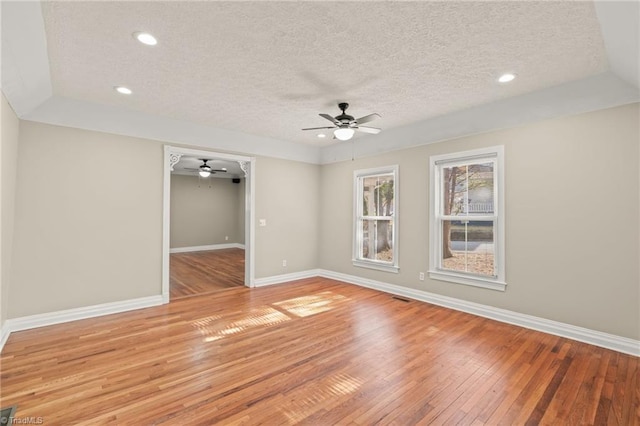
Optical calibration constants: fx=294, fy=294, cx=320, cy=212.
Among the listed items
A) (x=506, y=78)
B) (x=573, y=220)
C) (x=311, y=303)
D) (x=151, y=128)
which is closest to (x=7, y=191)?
(x=151, y=128)

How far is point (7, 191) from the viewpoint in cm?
300

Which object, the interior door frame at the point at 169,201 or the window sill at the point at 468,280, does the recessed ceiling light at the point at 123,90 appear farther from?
the window sill at the point at 468,280

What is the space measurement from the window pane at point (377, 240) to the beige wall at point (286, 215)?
4.02 ft

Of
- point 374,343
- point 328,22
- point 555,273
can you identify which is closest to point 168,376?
point 374,343

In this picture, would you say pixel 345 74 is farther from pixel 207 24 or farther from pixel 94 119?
pixel 94 119

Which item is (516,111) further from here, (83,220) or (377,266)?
(83,220)

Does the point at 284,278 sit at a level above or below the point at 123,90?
below

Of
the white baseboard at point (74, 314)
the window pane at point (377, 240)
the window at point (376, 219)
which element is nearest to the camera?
the white baseboard at point (74, 314)

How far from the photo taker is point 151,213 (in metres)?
4.34

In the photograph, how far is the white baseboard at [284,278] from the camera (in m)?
5.54

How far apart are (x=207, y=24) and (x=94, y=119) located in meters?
2.69

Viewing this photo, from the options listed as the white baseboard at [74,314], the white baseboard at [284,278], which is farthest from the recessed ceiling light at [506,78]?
the white baseboard at [74,314]

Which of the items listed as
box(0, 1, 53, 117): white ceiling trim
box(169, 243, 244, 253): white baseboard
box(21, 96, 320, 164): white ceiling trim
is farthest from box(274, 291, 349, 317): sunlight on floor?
box(169, 243, 244, 253): white baseboard

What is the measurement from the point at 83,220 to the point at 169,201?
1046mm
